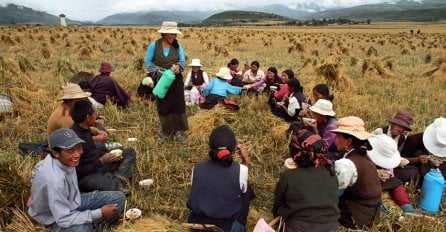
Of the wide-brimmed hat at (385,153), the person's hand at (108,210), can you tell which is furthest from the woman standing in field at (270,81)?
the person's hand at (108,210)

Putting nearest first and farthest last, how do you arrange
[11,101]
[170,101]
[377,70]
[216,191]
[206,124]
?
[216,191] → [170,101] → [206,124] → [11,101] → [377,70]

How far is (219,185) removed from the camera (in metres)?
2.67

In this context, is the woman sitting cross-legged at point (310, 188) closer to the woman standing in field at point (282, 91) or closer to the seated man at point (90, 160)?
the seated man at point (90, 160)

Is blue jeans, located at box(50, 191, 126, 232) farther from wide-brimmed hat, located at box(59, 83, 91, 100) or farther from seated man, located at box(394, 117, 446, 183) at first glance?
seated man, located at box(394, 117, 446, 183)

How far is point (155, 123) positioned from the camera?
5863 mm

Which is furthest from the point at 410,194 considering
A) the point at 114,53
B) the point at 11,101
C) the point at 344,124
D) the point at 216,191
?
the point at 114,53

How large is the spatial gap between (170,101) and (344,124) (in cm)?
255

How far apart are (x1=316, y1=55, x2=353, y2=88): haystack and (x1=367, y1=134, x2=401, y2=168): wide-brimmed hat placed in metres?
4.93

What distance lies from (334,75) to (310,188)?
6.53 meters

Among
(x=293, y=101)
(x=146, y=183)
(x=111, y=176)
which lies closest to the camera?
(x=111, y=176)

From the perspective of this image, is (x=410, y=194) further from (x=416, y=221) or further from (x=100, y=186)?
(x=100, y=186)

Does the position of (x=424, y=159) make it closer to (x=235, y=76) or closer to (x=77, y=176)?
(x=77, y=176)

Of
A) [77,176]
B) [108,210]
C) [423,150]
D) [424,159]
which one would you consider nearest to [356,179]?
[424,159]

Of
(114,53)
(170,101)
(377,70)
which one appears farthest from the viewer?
(114,53)
